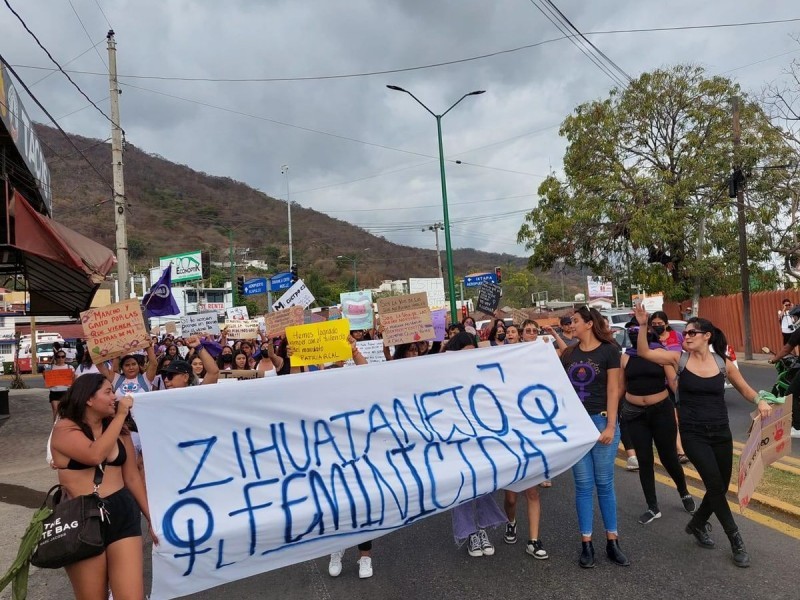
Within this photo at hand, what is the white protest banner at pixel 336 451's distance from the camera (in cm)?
331

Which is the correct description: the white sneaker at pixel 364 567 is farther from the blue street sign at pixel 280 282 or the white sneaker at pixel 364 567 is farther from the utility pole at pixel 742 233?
the blue street sign at pixel 280 282

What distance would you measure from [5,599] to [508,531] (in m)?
3.49

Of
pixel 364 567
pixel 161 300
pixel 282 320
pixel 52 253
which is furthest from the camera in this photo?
pixel 161 300

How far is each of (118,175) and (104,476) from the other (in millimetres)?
13080

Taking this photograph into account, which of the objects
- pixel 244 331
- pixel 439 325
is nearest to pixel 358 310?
pixel 244 331

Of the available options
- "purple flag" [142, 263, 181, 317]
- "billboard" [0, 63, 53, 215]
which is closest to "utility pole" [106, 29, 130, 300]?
"billboard" [0, 63, 53, 215]

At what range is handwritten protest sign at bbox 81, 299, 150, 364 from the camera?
581 cm

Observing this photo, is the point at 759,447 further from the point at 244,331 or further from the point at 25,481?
the point at 244,331

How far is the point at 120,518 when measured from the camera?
3.10 metres

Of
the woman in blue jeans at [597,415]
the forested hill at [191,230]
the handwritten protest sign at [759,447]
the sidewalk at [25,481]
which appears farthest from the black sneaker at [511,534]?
the forested hill at [191,230]

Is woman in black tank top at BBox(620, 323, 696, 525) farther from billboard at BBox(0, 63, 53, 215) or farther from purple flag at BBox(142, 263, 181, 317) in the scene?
billboard at BBox(0, 63, 53, 215)

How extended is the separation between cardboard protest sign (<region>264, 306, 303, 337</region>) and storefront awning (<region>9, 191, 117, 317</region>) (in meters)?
2.24

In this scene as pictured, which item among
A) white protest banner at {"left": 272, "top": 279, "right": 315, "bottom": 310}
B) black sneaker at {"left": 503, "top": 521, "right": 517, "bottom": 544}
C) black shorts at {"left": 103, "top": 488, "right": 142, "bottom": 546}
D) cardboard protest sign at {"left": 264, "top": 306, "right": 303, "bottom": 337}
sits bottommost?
black sneaker at {"left": 503, "top": 521, "right": 517, "bottom": 544}

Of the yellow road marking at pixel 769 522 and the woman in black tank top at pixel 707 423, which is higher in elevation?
the woman in black tank top at pixel 707 423
